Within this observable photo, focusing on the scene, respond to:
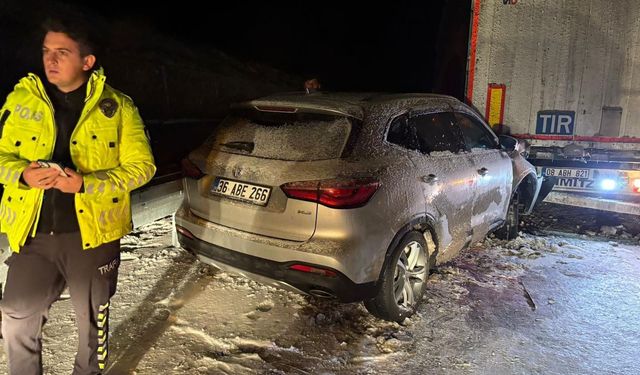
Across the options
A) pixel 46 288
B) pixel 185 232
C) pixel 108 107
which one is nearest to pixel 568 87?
pixel 185 232

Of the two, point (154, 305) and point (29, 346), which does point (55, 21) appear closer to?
point (29, 346)

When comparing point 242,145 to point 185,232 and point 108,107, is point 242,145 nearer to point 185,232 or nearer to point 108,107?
point 185,232

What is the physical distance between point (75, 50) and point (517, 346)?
3.24 metres

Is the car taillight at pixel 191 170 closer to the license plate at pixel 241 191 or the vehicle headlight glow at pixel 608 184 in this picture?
the license plate at pixel 241 191

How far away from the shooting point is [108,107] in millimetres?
2488

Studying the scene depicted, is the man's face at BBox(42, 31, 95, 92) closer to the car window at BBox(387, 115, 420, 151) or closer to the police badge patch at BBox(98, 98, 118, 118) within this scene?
the police badge patch at BBox(98, 98, 118, 118)

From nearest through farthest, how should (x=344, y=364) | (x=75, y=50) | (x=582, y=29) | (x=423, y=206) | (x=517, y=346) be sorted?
(x=75, y=50) → (x=344, y=364) → (x=517, y=346) → (x=423, y=206) → (x=582, y=29)

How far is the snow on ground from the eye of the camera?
3.35 meters

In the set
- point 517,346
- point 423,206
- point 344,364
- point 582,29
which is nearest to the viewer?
point 344,364

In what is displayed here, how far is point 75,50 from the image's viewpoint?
2396 millimetres

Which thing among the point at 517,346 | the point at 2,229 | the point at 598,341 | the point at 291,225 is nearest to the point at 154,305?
the point at 291,225

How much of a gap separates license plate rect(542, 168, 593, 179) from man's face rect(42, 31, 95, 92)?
5663mm

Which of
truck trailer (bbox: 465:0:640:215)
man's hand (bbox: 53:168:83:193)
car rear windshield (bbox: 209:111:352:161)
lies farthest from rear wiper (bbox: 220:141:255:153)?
truck trailer (bbox: 465:0:640:215)

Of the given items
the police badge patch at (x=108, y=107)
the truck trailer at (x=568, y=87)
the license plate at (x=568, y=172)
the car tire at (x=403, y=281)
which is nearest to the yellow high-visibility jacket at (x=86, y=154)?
the police badge patch at (x=108, y=107)
